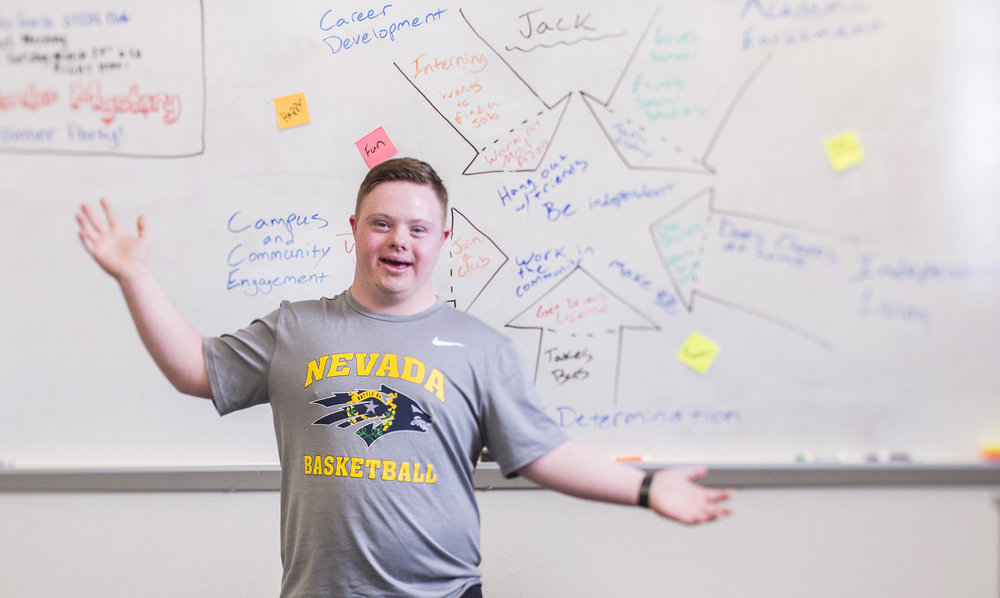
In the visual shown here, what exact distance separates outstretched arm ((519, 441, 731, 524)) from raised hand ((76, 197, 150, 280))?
2.42ft

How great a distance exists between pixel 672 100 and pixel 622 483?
90 cm

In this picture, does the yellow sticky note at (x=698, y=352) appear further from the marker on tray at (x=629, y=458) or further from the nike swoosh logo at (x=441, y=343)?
the nike swoosh logo at (x=441, y=343)

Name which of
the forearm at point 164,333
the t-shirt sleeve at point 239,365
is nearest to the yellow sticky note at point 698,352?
the t-shirt sleeve at point 239,365

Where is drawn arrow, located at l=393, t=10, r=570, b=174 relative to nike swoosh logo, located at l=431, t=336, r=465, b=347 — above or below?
above

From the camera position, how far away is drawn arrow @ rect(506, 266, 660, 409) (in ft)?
5.64

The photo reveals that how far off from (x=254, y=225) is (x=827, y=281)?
4.39 ft

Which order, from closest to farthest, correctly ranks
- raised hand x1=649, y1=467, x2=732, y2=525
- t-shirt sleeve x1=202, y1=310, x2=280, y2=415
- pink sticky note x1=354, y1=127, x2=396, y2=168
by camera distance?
raised hand x1=649, y1=467, x2=732, y2=525, t-shirt sleeve x1=202, y1=310, x2=280, y2=415, pink sticky note x1=354, y1=127, x2=396, y2=168

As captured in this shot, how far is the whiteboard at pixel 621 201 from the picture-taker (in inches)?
65.7

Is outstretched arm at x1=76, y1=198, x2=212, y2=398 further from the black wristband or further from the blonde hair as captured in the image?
the black wristband

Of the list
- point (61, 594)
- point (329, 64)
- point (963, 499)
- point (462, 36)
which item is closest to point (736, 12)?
point (462, 36)

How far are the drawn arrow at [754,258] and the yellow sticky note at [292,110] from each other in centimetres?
87

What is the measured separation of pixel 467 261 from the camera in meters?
1.75

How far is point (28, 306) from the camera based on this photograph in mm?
1888

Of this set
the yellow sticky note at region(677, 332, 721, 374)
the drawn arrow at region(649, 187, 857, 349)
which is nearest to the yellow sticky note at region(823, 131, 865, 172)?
the drawn arrow at region(649, 187, 857, 349)
